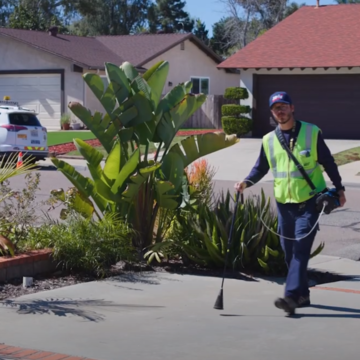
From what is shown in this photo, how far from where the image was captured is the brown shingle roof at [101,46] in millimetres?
37812

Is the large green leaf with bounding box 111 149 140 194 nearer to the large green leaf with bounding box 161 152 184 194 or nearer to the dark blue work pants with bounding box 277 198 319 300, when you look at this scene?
the large green leaf with bounding box 161 152 184 194

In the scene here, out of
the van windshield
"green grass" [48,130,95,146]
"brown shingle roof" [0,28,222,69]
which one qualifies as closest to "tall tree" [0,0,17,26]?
"brown shingle roof" [0,28,222,69]

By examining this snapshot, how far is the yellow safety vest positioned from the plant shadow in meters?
1.59

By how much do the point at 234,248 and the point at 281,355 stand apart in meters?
3.00

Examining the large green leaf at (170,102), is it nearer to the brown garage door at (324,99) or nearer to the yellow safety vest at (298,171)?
the yellow safety vest at (298,171)

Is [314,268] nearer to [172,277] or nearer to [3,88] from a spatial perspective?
[172,277]

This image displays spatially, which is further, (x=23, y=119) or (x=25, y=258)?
(x=23, y=119)

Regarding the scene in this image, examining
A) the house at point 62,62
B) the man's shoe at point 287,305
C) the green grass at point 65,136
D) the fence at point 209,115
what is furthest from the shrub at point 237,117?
the man's shoe at point 287,305

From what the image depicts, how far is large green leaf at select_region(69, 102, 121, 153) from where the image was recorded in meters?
9.03

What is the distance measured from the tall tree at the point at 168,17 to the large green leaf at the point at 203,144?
64367mm

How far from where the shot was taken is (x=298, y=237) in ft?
23.2

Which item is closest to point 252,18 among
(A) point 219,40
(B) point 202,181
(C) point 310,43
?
(A) point 219,40

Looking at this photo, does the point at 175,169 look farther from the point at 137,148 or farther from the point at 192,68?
the point at 192,68

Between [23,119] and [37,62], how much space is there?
16261mm
